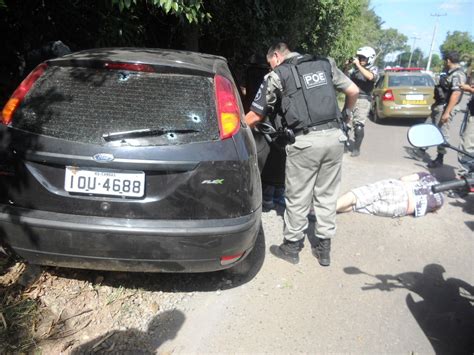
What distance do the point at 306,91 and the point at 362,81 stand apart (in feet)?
14.5

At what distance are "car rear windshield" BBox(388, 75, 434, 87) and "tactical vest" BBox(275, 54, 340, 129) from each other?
29.1 ft

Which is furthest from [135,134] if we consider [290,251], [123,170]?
[290,251]

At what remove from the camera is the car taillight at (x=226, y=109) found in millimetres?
2318

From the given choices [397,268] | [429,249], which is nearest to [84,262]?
[397,268]

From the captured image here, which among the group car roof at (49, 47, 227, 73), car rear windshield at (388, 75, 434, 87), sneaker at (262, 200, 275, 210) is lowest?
car rear windshield at (388, 75, 434, 87)

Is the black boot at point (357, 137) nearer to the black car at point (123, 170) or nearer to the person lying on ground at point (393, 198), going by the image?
the person lying on ground at point (393, 198)

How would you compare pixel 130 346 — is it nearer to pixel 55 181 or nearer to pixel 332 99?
pixel 55 181

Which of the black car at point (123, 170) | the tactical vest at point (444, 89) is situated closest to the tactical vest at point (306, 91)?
the black car at point (123, 170)

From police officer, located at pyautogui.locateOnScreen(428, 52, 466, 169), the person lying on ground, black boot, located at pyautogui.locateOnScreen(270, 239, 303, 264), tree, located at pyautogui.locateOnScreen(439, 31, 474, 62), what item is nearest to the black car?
black boot, located at pyautogui.locateOnScreen(270, 239, 303, 264)

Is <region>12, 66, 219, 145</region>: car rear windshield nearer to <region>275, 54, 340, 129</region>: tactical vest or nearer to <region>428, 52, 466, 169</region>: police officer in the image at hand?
<region>275, 54, 340, 129</region>: tactical vest

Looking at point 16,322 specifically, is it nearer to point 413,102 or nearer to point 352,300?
point 352,300

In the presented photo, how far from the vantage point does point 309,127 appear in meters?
3.00

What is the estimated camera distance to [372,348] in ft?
8.00

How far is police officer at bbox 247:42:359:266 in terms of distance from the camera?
116 inches
